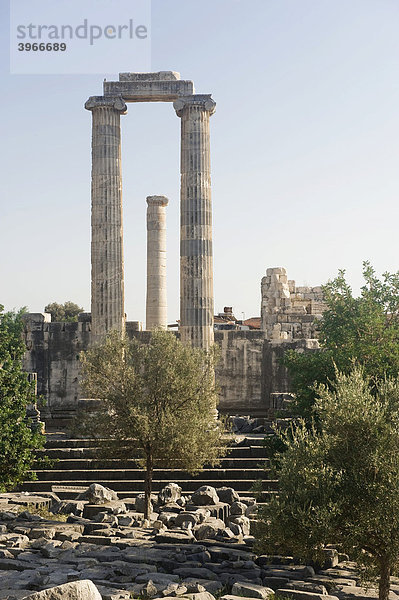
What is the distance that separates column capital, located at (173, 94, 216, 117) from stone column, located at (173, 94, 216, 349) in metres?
0.14

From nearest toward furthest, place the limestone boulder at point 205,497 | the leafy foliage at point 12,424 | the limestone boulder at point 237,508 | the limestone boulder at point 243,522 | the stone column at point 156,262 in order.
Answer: the limestone boulder at point 243,522 < the leafy foliage at point 12,424 < the limestone boulder at point 237,508 < the limestone boulder at point 205,497 < the stone column at point 156,262

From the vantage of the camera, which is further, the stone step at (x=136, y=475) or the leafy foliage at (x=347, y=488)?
the stone step at (x=136, y=475)

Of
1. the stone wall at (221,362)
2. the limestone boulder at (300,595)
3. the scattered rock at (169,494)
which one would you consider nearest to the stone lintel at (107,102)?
the stone wall at (221,362)

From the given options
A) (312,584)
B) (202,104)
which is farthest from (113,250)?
(312,584)

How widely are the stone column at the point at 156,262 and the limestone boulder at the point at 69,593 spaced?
95.3 ft

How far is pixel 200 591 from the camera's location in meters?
14.3

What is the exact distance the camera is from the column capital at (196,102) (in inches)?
1155

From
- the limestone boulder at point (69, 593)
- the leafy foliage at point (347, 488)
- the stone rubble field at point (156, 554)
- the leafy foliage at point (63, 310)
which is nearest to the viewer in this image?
the limestone boulder at point (69, 593)

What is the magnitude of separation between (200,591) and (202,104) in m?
18.9

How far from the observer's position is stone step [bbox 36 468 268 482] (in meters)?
24.8

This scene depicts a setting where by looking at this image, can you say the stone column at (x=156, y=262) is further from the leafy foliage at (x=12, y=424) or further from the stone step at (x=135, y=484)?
the leafy foliage at (x=12, y=424)

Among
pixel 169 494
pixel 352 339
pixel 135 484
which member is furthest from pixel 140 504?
pixel 352 339

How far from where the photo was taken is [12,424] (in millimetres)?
20562

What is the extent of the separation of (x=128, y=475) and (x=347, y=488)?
487 inches
